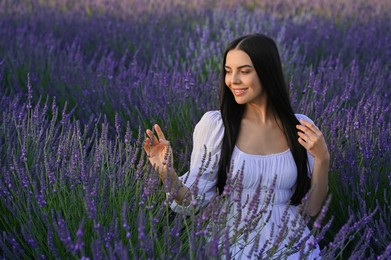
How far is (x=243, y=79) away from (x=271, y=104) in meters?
0.20

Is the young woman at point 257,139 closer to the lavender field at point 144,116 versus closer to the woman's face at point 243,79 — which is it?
the woman's face at point 243,79

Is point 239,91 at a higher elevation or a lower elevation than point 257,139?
higher

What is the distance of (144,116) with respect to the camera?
356 cm

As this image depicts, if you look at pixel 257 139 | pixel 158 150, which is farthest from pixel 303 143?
pixel 158 150

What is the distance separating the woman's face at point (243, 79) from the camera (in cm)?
243

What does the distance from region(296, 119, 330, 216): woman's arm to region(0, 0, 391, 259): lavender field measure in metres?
0.13

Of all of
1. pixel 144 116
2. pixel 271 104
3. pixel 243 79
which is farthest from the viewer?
pixel 144 116

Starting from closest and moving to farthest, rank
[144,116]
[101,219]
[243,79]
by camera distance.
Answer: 1. [101,219]
2. [243,79]
3. [144,116]

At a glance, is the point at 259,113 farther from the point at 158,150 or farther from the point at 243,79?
the point at 158,150

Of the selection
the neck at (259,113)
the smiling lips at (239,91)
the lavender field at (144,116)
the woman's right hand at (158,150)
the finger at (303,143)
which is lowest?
the lavender field at (144,116)

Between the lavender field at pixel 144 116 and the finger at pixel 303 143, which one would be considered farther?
the finger at pixel 303 143

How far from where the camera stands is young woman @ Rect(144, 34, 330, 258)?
2.43 m

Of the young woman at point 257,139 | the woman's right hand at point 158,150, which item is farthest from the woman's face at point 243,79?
the woman's right hand at point 158,150

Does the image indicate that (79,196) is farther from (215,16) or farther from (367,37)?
(215,16)
